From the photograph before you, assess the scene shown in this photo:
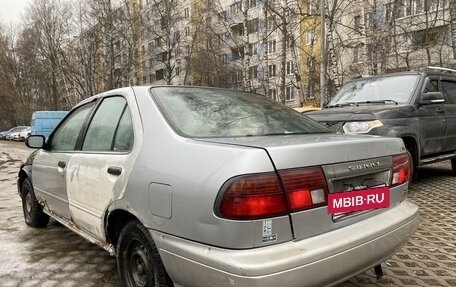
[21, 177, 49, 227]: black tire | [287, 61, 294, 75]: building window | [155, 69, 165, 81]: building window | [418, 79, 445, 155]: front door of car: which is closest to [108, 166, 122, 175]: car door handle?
[21, 177, 49, 227]: black tire

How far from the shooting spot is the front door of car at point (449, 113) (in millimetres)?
6750

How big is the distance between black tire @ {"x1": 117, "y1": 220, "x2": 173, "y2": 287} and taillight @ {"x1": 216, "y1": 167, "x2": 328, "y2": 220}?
62cm

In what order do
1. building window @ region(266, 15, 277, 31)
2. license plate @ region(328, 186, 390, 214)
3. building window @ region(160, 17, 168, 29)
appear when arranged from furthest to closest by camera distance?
1. building window @ region(160, 17, 168, 29)
2. building window @ region(266, 15, 277, 31)
3. license plate @ region(328, 186, 390, 214)

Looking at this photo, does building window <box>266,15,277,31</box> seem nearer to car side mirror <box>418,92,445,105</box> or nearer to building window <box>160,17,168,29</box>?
building window <box>160,17,168,29</box>

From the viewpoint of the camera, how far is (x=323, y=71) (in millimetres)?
15891

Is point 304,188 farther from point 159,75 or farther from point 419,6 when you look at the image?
point 159,75

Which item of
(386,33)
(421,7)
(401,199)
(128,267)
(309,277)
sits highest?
(421,7)

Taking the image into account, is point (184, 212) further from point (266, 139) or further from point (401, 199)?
point (401, 199)

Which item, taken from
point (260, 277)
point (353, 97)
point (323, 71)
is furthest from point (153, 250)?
point (323, 71)

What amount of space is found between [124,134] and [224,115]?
0.70 m

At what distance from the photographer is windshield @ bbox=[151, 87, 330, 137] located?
2.60 m

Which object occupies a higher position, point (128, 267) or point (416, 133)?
point (416, 133)

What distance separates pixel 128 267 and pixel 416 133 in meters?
4.66

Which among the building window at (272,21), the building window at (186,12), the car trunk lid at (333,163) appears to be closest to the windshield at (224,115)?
the car trunk lid at (333,163)
